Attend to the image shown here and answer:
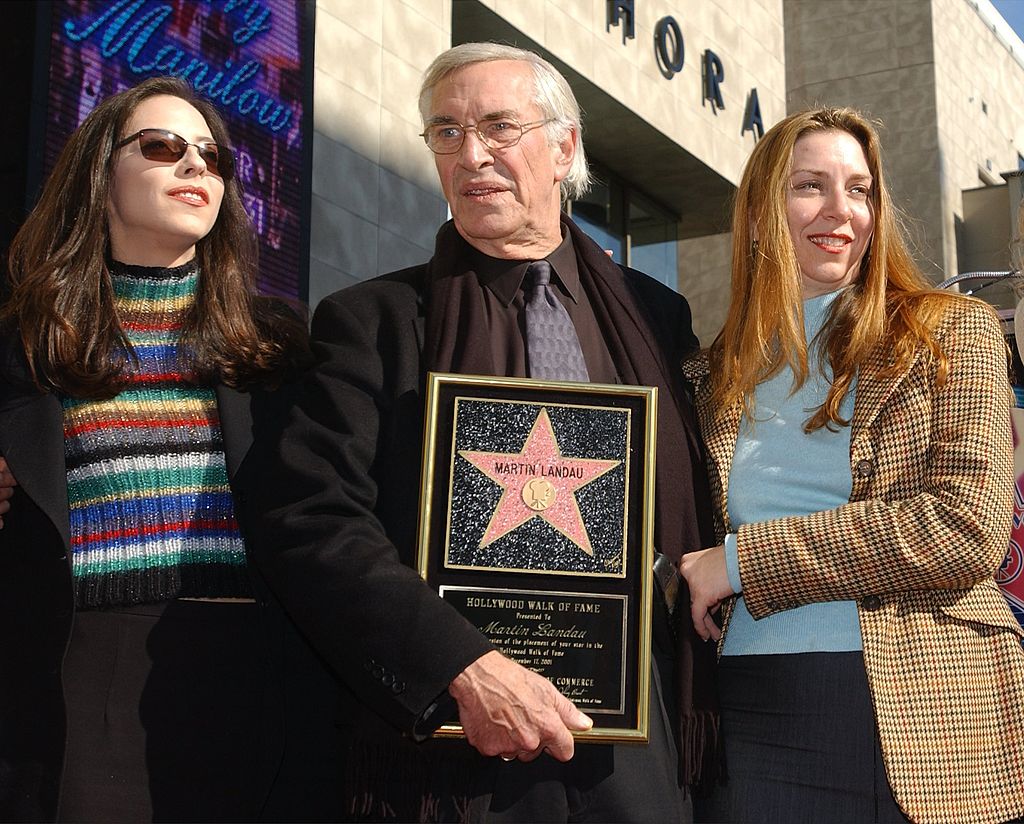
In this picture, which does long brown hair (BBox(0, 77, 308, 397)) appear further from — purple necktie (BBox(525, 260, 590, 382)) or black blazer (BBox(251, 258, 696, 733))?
purple necktie (BBox(525, 260, 590, 382))

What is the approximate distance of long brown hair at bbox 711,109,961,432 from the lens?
144 inches

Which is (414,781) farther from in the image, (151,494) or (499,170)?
(499,170)

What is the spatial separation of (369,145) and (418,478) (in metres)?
10.5

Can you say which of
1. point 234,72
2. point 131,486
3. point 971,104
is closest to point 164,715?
point 131,486

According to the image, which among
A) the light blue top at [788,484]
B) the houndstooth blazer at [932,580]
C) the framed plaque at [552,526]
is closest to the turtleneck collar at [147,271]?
the framed plaque at [552,526]

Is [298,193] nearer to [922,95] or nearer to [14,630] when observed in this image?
[14,630]

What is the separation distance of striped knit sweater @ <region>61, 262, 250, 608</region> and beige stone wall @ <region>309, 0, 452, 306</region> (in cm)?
896

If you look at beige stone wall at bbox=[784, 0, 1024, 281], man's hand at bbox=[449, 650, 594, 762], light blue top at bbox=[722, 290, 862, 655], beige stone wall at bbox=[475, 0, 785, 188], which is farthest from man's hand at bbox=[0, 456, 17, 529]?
beige stone wall at bbox=[784, 0, 1024, 281]

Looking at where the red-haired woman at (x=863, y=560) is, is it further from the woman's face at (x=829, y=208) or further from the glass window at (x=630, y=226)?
the glass window at (x=630, y=226)

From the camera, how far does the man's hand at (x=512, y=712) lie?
3.04 metres

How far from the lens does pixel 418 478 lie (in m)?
3.46

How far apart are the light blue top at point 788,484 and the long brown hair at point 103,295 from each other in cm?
127

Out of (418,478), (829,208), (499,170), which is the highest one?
(499,170)

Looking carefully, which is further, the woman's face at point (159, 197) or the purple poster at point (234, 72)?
the purple poster at point (234, 72)
